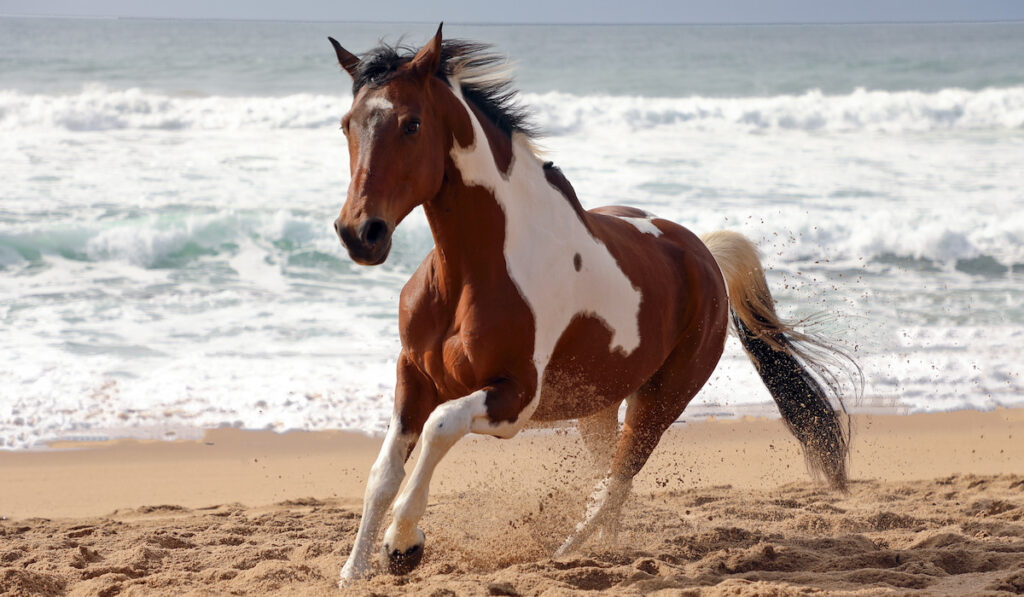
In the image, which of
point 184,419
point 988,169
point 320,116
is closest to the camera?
point 184,419

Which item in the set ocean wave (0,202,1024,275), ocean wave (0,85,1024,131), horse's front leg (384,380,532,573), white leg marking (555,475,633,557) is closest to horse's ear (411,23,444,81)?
horse's front leg (384,380,532,573)

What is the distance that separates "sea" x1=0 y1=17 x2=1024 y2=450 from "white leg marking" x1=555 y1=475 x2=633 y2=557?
1.46 m

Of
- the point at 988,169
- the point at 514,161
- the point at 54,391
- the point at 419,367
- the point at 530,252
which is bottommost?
the point at 54,391

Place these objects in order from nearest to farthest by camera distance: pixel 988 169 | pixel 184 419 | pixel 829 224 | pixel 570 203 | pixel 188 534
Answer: pixel 570 203 < pixel 188 534 < pixel 184 419 < pixel 829 224 < pixel 988 169

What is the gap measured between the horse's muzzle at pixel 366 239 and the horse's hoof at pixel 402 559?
93 centimetres

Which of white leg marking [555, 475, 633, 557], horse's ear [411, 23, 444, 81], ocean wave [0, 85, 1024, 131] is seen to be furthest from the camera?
ocean wave [0, 85, 1024, 131]

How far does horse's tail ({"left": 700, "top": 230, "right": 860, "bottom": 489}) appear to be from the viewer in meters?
4.64

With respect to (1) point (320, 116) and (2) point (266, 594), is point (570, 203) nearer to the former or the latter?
(2) point (266, 594)

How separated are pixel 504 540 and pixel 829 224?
30.3 ft

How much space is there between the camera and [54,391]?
20.4 ft

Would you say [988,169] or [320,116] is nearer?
[988,169]

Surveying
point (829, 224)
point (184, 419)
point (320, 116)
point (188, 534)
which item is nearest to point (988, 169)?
point (829, 224)

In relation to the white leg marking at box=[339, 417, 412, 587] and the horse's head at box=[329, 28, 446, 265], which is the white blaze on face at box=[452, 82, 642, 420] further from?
the white leg marking at box=[339, 417, 412, 587]

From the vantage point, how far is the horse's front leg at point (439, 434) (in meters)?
2.93
